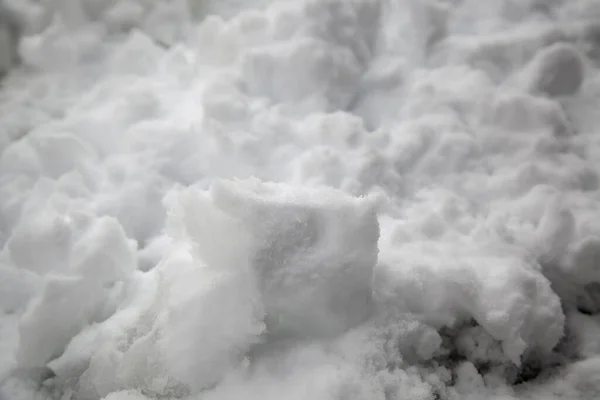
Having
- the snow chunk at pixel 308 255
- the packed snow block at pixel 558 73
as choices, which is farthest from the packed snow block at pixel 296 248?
the packed snow block at pixel 558 73

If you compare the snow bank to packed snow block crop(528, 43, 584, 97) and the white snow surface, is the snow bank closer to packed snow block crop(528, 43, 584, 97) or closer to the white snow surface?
the white snow surface

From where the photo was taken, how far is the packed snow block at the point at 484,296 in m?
0.85

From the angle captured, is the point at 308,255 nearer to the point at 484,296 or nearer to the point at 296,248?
the point at 296,248

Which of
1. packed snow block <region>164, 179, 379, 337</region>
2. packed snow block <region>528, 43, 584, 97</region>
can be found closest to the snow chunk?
packed snow block <region>164, 179, 379, 337</region>

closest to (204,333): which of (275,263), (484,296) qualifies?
(275,263)

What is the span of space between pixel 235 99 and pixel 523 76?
2.26 ft

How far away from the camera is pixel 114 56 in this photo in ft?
4.67

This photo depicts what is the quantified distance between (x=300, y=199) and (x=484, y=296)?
353 mm

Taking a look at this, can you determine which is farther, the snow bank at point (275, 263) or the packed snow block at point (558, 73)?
the packed snow block at point (558, 73)

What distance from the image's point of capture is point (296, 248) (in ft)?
2.81

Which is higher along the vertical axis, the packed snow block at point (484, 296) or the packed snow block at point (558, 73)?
the packed snow block at point (558, 73)

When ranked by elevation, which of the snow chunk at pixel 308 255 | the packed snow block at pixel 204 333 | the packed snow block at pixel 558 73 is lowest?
the packed snow block at pixel 204 333

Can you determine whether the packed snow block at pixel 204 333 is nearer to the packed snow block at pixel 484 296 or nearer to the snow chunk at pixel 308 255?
the snow chunk at pixel 308 255

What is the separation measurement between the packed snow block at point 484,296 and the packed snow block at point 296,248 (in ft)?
0.22
